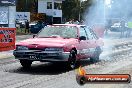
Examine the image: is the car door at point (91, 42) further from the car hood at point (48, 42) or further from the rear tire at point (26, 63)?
the rear tire at point (26, 63)

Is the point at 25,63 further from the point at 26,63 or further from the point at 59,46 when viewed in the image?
the point at 59,46

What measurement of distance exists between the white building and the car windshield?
162 feet

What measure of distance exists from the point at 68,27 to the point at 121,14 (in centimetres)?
404

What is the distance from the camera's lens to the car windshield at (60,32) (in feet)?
40.2

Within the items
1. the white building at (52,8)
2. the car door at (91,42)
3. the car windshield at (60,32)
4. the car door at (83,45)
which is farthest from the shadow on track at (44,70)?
the white building at (52,8)

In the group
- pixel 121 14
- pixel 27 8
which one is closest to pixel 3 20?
pixel 121 14

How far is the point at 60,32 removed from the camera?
1234 cm

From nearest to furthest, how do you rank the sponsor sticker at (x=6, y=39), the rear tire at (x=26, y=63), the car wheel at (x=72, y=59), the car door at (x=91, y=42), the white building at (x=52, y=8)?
the car wheel at (x=72, y=59), the rear tire at (x=26, y=63), the car door at (x=91, y=42), the sponsor sticker at (x=6, y=39), the white building at (x=52, y=8)

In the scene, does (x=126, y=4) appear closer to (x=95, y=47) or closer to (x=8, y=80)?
(x=8, y=80)

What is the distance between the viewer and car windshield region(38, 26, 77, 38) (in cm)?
1226

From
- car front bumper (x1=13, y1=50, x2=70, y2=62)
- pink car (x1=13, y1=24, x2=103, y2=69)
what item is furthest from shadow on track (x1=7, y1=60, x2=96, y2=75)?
car front bumper (x1=13, y1=50, x2=70, y2=62)

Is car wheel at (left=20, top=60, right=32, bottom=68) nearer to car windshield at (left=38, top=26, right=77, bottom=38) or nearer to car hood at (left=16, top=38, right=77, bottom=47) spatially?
car hood at (left=16, top=38, right=77, bottom=47)

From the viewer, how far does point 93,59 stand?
1404 centimetres

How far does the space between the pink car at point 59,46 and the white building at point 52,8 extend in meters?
49.0
